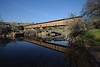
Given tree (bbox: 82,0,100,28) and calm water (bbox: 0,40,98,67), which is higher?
tree (bbox: 82,0,100,28)

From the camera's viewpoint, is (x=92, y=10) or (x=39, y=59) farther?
(x=92, y=10)

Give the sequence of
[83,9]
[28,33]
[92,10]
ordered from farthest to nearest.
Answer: [28,33] < [83,9] < [92,10]

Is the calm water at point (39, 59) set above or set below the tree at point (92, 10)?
below

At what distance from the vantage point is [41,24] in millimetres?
70125

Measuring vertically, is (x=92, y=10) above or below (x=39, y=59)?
above

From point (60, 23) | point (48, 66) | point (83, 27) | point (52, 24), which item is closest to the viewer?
point (48, 66)

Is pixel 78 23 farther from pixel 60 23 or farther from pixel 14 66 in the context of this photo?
pixel 14 66

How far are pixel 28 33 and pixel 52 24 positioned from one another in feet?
44.6

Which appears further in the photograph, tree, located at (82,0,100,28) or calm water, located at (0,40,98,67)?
A: tree, located at (82,0,100,28)

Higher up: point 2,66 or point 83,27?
point 83,27

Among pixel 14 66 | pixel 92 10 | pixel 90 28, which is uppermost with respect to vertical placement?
pixel 92 10

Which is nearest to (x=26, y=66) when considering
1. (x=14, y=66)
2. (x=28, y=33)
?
(x=14, y=66)

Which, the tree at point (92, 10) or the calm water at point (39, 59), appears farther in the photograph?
the tree at point (92, 10)

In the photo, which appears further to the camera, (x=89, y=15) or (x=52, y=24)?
(x=52, y=24)
